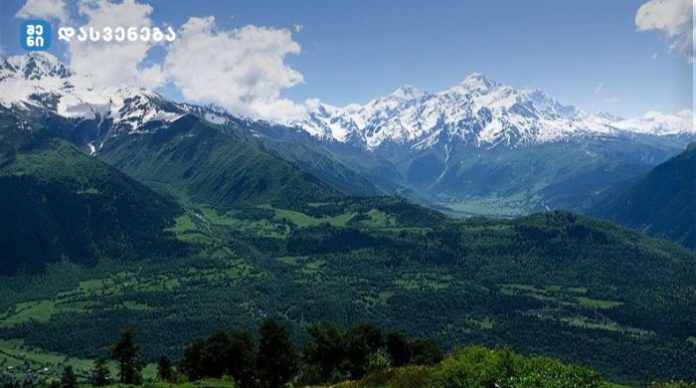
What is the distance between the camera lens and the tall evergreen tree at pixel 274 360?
9519cm

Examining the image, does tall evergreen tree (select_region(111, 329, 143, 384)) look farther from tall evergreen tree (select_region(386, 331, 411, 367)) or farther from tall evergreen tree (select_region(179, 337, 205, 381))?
tall evergreen tree (select_region(386, 331, 411, 367))

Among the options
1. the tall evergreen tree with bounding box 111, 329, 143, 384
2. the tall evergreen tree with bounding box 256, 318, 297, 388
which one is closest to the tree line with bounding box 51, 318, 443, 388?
the tall evergreen tree with bounding box 256, 318, 297, 388

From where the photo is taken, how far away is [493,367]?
54.1 m

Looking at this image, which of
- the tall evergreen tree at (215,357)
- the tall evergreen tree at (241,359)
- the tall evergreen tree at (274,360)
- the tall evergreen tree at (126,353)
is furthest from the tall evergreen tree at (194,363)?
the tall evergreen tree at (274,360)

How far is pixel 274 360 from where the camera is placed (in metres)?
95.9

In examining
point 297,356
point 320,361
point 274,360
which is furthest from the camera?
point 297,356

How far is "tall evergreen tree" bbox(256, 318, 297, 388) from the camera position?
312 feet

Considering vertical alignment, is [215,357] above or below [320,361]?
below

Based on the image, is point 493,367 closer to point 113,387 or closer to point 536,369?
point 536,369

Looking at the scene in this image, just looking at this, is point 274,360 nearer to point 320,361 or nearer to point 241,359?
point 320,361

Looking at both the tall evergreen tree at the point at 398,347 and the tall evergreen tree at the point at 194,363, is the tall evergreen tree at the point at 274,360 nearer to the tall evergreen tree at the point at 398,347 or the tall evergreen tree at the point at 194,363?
the tall evergreen tree at the point at 194,363

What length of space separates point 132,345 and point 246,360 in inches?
1229

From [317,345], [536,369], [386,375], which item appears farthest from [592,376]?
[317,345]

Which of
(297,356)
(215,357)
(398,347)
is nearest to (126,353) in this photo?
(215,357)
